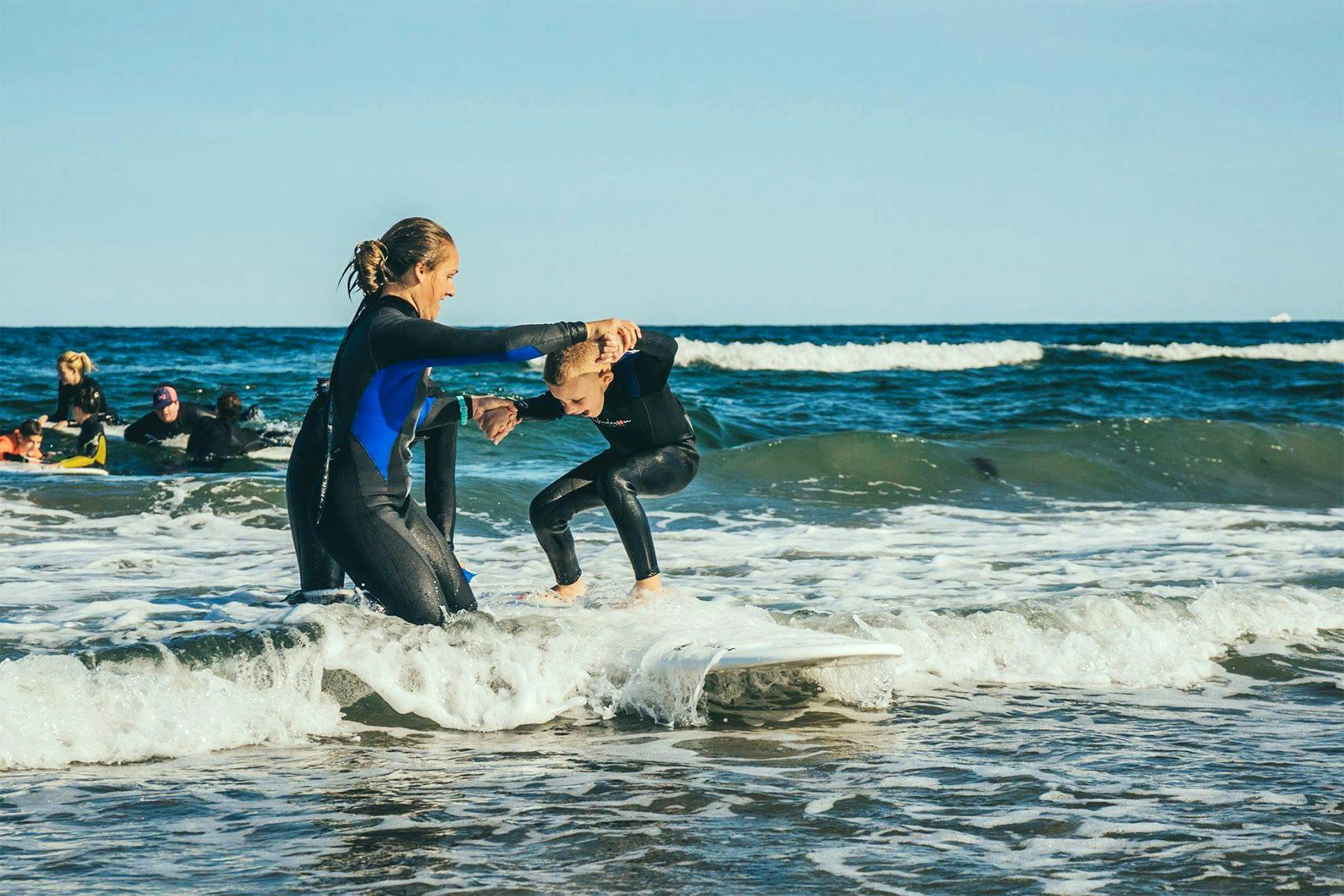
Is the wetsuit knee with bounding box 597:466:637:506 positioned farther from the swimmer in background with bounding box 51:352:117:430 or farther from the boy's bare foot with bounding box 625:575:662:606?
the swimmer in background with bounding box 51:352:117:430

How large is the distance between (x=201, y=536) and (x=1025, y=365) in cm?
3210

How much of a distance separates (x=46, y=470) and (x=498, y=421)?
364 inches

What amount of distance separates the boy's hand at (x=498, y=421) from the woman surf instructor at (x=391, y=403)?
53 cm

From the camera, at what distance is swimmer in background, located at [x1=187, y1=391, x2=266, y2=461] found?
15023 mm

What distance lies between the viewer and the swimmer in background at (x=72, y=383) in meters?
15.8

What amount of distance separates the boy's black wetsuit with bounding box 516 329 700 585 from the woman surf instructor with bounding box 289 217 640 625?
0.93 metres

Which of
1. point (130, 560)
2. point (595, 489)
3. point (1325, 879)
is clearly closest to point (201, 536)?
point (130, 560)

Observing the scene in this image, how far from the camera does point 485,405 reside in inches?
251

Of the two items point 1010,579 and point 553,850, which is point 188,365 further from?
point 553,850

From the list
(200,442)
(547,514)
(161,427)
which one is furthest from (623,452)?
(161,427)

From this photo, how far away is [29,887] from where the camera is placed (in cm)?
355

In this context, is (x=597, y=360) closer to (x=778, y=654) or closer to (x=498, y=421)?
(x=498, y=421)

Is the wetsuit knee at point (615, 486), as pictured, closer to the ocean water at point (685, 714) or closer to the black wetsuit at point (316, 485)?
the ocean water at point (685, 714)

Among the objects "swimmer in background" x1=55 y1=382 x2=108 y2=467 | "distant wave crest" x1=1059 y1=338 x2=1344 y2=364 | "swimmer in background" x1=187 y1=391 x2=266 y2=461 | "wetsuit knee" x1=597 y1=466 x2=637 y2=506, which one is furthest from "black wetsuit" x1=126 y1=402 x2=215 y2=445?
"distant wave crest" x1=1059 y1=338 x2=1344 y2=364
